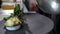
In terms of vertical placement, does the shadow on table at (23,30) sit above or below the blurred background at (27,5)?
below

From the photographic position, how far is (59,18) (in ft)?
3.37

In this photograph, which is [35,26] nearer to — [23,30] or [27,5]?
[23,30]

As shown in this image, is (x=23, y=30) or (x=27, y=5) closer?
(x=23, y=30)

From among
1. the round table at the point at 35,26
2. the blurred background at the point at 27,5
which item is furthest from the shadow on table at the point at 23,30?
the blurred background at the point at 27,5

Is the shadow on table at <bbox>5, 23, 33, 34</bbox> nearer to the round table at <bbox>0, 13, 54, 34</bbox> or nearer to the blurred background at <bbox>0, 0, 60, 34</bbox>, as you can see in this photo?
the round table at <bbox>0, 13, 54, 34</bbox>

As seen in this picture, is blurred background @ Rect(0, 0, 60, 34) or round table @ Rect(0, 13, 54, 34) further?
blurred background @ Rect(0, 0, 60, 34)

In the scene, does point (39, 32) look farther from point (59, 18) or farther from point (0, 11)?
point (0, 11)

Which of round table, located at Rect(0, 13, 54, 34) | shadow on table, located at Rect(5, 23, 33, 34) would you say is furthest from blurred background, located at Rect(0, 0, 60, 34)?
shadow on table, located at Rect(5, 23, 33, 34)

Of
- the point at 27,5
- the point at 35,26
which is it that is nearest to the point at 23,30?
the point at 35,26

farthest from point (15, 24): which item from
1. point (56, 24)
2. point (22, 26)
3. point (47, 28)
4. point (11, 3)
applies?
point (11, 3)

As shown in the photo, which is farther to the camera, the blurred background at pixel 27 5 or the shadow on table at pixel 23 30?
the blurred background at pixel 27 5

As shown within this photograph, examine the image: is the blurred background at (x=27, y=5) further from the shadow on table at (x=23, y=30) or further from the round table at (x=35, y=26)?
the shadow on table at (x=23, y=30)

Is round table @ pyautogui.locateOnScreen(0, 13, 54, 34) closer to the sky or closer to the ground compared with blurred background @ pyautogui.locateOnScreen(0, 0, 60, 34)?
closer to the ground

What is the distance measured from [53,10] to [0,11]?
1.86 feet
